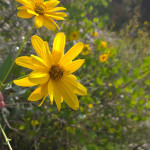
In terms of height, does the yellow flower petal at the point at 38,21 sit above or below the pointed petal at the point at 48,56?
above

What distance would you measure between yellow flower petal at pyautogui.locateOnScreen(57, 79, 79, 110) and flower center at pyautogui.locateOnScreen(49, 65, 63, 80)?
41 millimetres

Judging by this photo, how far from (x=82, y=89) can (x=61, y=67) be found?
0.47ft

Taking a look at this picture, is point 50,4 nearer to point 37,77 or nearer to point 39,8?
point 39,8

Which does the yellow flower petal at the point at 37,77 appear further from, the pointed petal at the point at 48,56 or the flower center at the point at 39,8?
the flower center at the point at 39,8

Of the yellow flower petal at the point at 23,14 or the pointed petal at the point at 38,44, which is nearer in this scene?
the pointed petal at the point at 38,44

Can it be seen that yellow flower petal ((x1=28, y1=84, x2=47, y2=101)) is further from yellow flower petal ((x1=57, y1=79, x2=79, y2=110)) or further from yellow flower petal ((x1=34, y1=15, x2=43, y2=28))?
yellow flower petal ((x1=34, y1=15, x2=43, y2=28))

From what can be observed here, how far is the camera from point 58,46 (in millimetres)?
760

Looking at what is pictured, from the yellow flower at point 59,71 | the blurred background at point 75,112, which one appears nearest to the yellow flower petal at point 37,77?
the yellow flower at point 59,71

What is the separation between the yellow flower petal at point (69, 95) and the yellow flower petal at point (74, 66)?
0.07 meters

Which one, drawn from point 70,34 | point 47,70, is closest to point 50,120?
point 70,34

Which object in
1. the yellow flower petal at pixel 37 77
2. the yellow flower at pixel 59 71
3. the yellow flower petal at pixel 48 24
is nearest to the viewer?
the yellow flower petal at pixel 37 77

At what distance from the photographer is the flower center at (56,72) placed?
749 mm

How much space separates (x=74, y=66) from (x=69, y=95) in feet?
0.44

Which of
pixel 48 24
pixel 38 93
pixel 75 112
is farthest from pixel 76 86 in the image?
pixel 75 112
